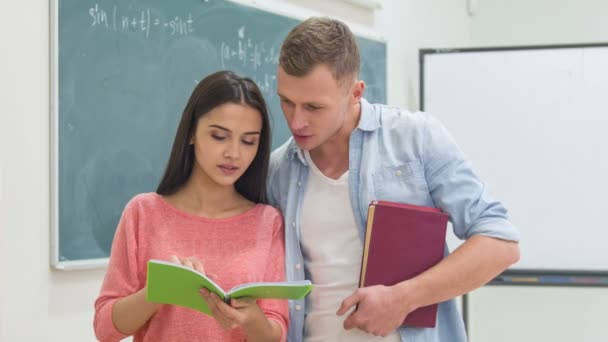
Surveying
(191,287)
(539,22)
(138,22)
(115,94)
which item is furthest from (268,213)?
(539,22)

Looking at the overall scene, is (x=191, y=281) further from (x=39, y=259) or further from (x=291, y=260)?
(x=39, y=259)

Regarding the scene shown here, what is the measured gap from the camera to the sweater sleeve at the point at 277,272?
1495mm

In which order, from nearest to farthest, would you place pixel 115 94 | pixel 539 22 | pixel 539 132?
pixel 115 94, pixel 539 132, pixel 539 22

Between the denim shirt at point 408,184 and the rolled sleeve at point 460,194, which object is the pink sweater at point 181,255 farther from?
the rolled sleeve at point 460,194

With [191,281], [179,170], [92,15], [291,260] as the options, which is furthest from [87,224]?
[191,281]

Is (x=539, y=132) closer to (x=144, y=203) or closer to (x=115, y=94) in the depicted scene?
(x=115, y=94)

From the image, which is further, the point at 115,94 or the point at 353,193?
the point at 115,94

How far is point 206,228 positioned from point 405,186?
43 cm

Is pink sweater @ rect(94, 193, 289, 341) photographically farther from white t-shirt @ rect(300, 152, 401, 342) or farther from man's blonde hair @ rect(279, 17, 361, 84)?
man's blonde hair @ rect(279, 17, 361, 84)

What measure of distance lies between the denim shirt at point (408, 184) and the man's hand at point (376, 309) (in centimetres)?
11

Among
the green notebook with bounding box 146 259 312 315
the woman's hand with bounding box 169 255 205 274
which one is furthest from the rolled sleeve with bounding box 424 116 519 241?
the woman's hand with bounding box 169 255 205 274

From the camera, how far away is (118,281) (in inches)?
57.1

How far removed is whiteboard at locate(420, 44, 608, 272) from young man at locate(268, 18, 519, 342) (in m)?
2.00

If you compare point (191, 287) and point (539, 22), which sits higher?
point (539, 22)
